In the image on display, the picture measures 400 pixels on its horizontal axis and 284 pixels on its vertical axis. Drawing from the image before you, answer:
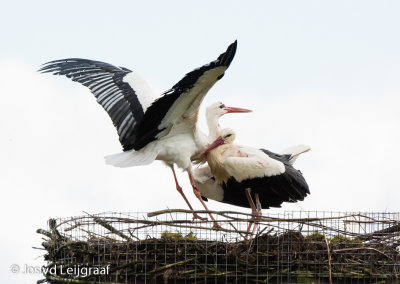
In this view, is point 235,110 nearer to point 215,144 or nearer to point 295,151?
point 215,144

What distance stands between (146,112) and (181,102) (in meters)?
0.34

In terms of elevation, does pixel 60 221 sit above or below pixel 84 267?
above

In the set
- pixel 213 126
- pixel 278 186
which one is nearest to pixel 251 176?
pixel 278 186

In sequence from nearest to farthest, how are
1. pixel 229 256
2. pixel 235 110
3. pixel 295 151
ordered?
pixel 229 256
pixel 235 110
pixel 295 151

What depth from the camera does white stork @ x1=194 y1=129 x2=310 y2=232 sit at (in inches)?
274

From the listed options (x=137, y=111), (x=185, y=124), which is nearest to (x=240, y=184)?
(x=185, y=124)

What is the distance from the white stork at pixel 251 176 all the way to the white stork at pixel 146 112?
0.28m

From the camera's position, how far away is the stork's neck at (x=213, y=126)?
7.45 m

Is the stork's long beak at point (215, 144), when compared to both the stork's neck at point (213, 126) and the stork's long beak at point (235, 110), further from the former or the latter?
the stork's long beak at point (235, 110)

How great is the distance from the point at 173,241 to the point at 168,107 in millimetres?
1580

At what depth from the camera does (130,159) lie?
6.96 meters

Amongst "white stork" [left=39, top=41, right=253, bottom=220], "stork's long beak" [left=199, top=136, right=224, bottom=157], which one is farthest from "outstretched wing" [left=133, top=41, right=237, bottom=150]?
"stork's long beak" [left=199, top=136, right=224, bottom=157]

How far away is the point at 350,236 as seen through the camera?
5.80 metres

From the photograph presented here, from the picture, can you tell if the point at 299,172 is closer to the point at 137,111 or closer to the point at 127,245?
the point at 137,111
